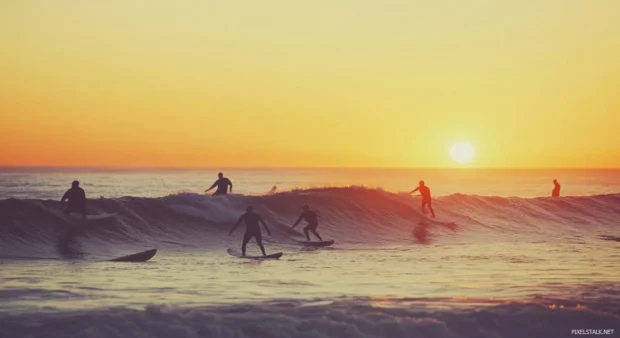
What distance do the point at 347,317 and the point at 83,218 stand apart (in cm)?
1462

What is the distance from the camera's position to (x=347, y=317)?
1389 cm

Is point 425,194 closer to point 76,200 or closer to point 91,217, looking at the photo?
point 91,217

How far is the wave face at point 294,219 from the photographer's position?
83.4 ft

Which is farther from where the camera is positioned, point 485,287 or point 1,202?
point 1,202

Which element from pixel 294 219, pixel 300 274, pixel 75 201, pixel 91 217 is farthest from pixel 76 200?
pixel 294 219

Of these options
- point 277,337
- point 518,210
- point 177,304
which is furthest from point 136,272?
point 518,210

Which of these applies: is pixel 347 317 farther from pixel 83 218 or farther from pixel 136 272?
pixel 83 218

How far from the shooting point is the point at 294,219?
1312 inches

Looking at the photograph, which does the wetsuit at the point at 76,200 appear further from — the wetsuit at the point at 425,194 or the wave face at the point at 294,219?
the wetsuit at the point at 425,194

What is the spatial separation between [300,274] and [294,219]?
13.8 metres

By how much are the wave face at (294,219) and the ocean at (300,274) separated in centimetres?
8

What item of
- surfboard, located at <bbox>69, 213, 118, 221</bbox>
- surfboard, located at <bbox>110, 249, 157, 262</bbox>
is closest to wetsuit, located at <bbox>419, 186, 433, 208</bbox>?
surfboard, located at <bbox>69, 213, 118, 221</bbox>

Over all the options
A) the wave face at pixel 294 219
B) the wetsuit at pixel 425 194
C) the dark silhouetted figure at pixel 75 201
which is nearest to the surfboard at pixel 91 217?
the wave face at pixel 294 219

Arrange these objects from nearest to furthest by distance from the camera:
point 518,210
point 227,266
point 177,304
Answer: point 177,304, point 227,266, point 518,210
